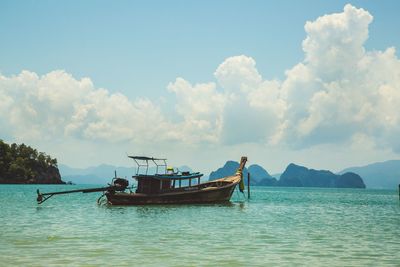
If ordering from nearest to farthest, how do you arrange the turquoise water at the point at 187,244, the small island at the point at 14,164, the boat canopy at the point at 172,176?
the turquoise water at the point at 187,244 < the boat canopy at the point at 172,176 < the small island at the point at 14,164

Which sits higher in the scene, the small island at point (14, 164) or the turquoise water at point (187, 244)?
the small island at point (14, 164)

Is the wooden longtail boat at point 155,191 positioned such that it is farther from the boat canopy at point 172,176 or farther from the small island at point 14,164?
the small island at point 14,164

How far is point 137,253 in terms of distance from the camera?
20453 millimetres

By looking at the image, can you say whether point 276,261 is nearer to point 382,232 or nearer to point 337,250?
point 337,250

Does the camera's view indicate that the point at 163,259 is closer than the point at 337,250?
Yes

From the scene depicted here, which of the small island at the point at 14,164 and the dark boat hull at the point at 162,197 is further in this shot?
the small island at the point at 14,164

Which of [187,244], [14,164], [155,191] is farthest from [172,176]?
[14,164]

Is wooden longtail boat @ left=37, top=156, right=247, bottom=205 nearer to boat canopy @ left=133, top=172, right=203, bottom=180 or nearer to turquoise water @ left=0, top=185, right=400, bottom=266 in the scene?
boat canopy @ left=133, top=172, right=203, bottom=180

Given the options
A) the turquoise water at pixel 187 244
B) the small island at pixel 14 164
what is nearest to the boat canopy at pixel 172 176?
the turquoise water at pixel 187 244

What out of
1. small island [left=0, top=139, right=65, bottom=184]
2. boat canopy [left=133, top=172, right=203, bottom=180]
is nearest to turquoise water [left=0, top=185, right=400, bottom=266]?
boat canopy [left=133, top=172, right=203, bottom=180]

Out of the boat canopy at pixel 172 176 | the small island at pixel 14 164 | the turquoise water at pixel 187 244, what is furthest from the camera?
the small island at pixel 14 164

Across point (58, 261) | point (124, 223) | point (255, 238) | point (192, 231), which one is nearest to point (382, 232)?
point (255, 238)

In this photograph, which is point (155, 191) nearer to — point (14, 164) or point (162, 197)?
point (162, 197)

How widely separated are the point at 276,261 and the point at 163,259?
15.8ft
